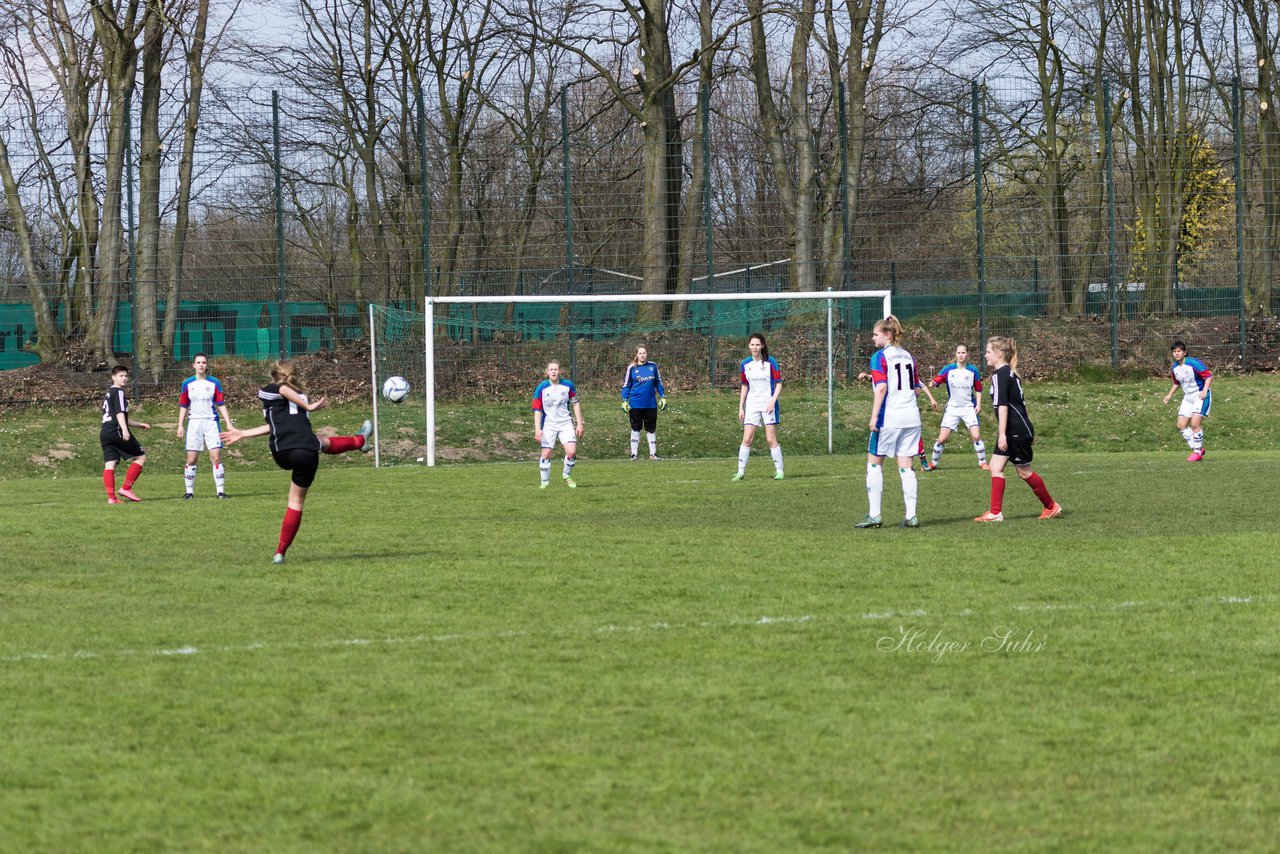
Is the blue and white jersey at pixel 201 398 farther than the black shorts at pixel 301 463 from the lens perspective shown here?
Yes

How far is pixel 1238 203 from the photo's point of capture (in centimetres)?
3388

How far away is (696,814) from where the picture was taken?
466 cm

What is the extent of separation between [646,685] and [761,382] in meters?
13.6

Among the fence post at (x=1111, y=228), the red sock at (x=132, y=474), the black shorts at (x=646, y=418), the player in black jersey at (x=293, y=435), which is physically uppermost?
the fence post at (x=1111, y=228)

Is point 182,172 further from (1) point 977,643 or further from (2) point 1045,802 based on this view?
(2) point 1045,802

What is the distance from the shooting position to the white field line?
738 centimetres

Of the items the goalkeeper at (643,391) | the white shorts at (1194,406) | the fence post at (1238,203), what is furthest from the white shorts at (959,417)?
the fence post at (1238,203)

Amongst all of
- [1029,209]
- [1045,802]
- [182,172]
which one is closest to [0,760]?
[1045,802]

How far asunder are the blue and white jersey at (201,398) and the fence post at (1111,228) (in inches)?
838

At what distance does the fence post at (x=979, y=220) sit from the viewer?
3228 cm

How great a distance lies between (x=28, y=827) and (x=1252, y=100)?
39.3m

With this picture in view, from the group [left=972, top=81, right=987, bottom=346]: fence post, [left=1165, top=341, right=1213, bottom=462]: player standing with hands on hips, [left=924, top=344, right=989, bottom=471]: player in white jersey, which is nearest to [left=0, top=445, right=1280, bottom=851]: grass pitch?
[left=924, top=344, right=989, bottom=471]: player in white jersey

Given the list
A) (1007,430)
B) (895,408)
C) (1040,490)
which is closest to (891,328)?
(895,408)

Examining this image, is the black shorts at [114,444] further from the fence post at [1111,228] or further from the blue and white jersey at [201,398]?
the fence post at [1111,228]
